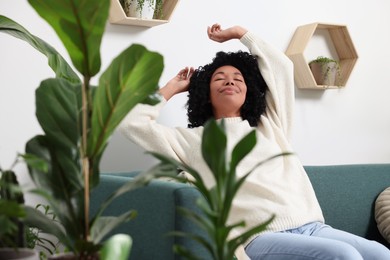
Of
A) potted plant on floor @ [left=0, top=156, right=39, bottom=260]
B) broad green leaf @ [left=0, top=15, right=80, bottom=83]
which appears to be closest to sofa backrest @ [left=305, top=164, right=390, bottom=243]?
broad green leaf @ [left=0, top=15, right=80, bottom=83]

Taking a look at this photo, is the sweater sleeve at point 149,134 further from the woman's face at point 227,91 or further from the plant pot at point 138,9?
the plant pot at point 138,9

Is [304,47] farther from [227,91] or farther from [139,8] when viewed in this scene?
[139,8]

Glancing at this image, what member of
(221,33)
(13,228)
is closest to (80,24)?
(13,228)

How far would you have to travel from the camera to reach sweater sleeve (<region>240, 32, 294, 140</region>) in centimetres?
287

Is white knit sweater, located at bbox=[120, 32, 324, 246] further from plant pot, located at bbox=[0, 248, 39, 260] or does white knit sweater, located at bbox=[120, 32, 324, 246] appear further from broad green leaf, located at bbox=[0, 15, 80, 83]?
plant pot, located at bbox=[0, 248, 39, 260]

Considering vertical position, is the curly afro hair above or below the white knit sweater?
above

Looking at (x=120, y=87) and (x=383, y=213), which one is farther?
(x=383, y=213)

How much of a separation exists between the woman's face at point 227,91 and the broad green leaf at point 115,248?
1.62 m

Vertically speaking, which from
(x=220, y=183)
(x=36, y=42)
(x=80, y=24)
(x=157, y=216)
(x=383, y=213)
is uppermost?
(x=80, y=24)

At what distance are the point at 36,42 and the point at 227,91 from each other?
3.14ft

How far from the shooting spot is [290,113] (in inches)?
114

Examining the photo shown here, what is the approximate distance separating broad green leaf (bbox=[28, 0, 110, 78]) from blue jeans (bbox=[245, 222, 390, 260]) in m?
1.37

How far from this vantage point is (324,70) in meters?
3.45

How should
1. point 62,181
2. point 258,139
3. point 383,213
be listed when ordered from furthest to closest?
point 383,213 < point 258,139 < point 62,181
